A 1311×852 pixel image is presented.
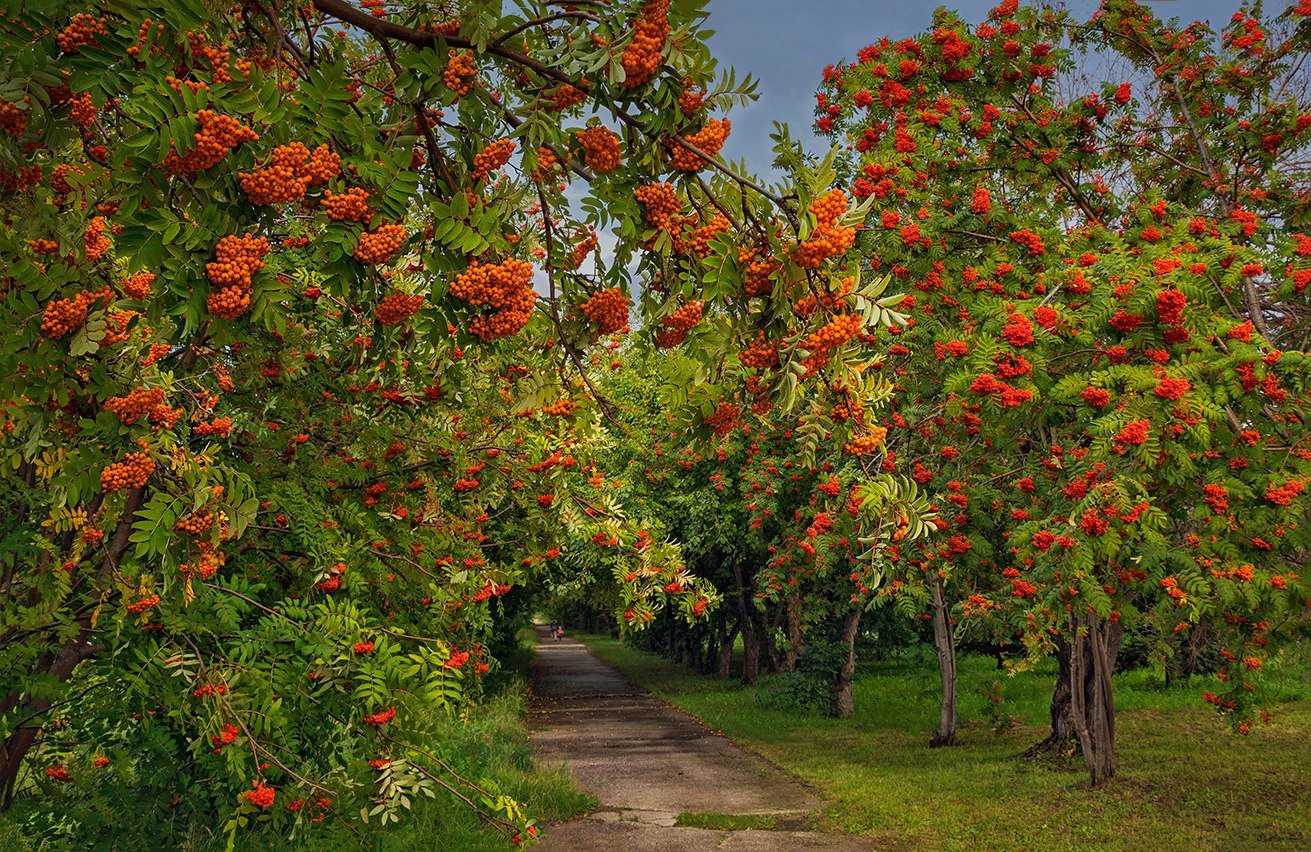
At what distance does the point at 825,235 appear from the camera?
2.61 metres

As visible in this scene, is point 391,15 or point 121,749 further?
point 121,749

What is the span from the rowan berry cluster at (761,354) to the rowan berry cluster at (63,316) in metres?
1.96

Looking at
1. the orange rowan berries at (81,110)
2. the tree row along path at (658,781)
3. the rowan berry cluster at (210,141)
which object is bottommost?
the tree row along path at (658,781)

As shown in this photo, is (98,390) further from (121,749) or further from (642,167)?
(121,749)

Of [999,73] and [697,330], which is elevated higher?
[999,73]

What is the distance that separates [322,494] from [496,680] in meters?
18.3

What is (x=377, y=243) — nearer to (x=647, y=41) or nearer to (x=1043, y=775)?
(x=647, y=41)

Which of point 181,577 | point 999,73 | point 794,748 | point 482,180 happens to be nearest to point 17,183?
point 482,180

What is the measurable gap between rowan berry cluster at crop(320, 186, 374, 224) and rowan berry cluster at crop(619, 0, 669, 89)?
2.49ft

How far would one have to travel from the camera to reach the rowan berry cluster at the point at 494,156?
9.67 ft

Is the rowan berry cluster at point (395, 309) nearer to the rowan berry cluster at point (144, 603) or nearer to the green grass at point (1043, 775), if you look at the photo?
the rowan berry cluster at point (144, 603)

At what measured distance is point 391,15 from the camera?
196 inches

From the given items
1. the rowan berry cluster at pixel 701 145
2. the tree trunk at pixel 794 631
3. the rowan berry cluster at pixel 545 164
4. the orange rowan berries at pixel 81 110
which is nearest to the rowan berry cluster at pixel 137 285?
the orange rowan berries at pixel 81 110

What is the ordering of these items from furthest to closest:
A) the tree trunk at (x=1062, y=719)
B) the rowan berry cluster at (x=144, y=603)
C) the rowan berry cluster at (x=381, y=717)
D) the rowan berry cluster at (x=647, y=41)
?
the tree trunk at (x=1062, y=719) < the rowan berry cluster at (x=381, y=717) < the rowan berry cluster at (x=144, y=603) < the rowan berry cluster at (x=647, y=41)
